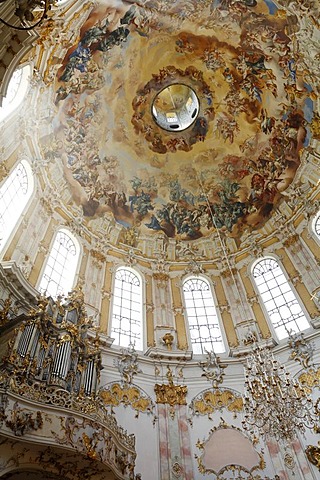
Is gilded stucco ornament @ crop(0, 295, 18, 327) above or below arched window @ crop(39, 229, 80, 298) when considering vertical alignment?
below

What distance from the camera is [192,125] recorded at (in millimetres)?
21500

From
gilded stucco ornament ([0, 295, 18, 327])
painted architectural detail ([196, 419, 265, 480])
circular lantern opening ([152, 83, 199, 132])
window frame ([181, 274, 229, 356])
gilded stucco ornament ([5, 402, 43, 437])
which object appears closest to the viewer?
gilded stucco ornament ([5, 402, 43, 437])

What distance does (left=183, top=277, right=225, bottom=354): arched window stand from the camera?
15469mm

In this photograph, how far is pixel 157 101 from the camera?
73.1 ft

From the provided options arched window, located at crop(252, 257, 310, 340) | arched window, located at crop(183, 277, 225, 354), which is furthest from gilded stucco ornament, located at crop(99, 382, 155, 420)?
arched window, located at crop(252, 257, 310, 340)

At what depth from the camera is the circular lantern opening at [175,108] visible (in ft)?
71.0

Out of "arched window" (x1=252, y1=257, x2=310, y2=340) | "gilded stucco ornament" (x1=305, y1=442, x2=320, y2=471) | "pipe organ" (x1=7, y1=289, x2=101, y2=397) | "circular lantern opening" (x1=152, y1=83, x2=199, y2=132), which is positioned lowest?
"gilded stucco ornament" (x1=305, y1=442, x2=320, y2=471)

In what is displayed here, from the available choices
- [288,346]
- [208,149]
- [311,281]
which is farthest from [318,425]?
[208,149]

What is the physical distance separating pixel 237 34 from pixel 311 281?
12.0 metres

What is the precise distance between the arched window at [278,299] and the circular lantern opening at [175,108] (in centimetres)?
949

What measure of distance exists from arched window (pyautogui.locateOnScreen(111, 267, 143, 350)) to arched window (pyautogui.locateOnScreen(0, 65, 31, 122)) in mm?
8297

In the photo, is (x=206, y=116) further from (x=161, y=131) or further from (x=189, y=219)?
(x=189, y=219)

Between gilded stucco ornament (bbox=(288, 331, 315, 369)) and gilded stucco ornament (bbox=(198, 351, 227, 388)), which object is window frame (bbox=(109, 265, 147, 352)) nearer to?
gilded stucco ornament (bbox=(198, 351, 227, 388))

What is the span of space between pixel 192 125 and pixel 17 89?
10.5 metres
